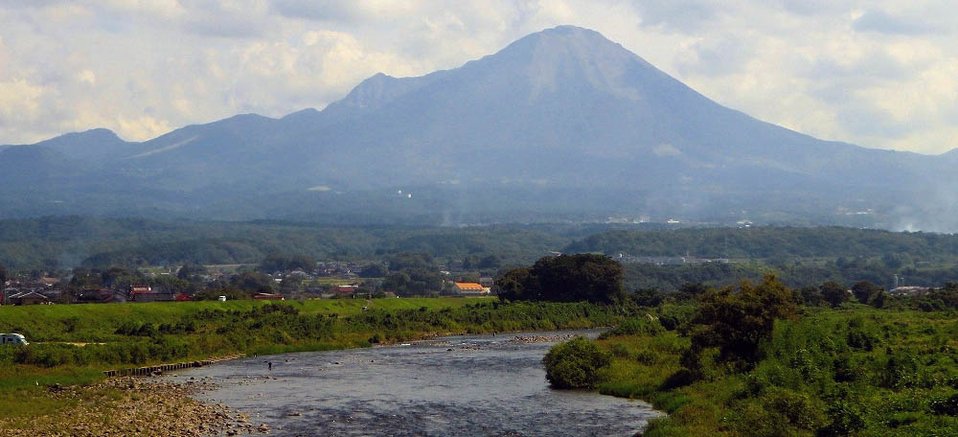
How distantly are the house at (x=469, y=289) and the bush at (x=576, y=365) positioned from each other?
263 ft

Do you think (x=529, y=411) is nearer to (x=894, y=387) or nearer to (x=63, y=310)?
(x=894, y=387)

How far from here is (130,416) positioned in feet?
115

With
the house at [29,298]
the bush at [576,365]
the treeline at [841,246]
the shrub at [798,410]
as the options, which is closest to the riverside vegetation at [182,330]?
the house at [29,298]

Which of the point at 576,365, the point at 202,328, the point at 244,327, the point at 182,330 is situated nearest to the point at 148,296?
the point at 244,327

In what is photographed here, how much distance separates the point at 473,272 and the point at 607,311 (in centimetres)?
8259

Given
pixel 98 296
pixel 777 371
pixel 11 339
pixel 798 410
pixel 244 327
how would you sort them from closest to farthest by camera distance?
pixel 798 410 → pixel 777 371 → pixel 11 339 → pixel 244 327 → pixel 98 296

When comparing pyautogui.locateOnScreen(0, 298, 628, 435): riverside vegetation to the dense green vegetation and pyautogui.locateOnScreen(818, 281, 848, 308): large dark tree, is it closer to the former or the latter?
pyautogui.locateOnScreen(818, 281, 848, 308): large dark tree

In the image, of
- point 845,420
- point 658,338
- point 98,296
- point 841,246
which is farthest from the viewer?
point 841,246

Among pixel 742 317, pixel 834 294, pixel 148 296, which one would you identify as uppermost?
pixel 742 317

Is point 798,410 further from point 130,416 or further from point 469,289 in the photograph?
point 469,289

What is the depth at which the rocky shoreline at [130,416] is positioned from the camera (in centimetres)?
3241

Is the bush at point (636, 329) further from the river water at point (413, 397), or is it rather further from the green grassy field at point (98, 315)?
the green grassy field at point (98, 315)

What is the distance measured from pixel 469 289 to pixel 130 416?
9885 cm

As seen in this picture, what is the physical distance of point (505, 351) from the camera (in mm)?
61875
